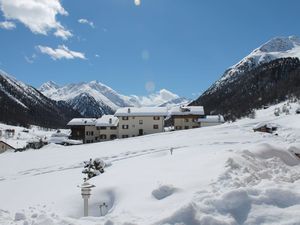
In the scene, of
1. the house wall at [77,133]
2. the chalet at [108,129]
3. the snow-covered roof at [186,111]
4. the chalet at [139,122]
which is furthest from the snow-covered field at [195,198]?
the house wall at [77,133]

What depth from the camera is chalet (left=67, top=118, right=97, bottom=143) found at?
9581cm

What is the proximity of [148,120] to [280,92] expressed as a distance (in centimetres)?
9797

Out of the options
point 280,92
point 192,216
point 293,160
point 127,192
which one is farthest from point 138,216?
point 280,92

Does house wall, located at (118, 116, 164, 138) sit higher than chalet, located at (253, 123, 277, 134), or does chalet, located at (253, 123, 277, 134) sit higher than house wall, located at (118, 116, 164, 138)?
house wall, located at (118, 116, 164, 138)

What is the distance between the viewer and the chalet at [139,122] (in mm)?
81000

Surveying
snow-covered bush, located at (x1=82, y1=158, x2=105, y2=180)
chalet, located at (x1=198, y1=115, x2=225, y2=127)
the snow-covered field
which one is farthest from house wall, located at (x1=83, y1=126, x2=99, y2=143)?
the snow-covered field

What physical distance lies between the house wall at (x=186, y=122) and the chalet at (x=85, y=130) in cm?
1997

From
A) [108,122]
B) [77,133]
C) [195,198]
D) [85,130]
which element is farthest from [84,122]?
[195,198]

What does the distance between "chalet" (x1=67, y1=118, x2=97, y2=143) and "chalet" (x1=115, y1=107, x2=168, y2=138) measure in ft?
51.1

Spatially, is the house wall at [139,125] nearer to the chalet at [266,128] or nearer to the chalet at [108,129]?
the chalet at [108,129]

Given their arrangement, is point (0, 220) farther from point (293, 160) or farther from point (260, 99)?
point (260, 99)

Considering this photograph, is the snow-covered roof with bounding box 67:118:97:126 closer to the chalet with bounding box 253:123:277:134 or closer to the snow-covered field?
the chalet with bounding box 253:123:277:134

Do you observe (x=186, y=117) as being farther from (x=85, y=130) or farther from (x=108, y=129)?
(x=85, y=130)

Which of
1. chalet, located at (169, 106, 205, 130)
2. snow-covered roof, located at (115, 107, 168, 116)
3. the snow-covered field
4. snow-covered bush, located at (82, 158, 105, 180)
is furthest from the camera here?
chalet, located at (169, 106, 205, 130)
